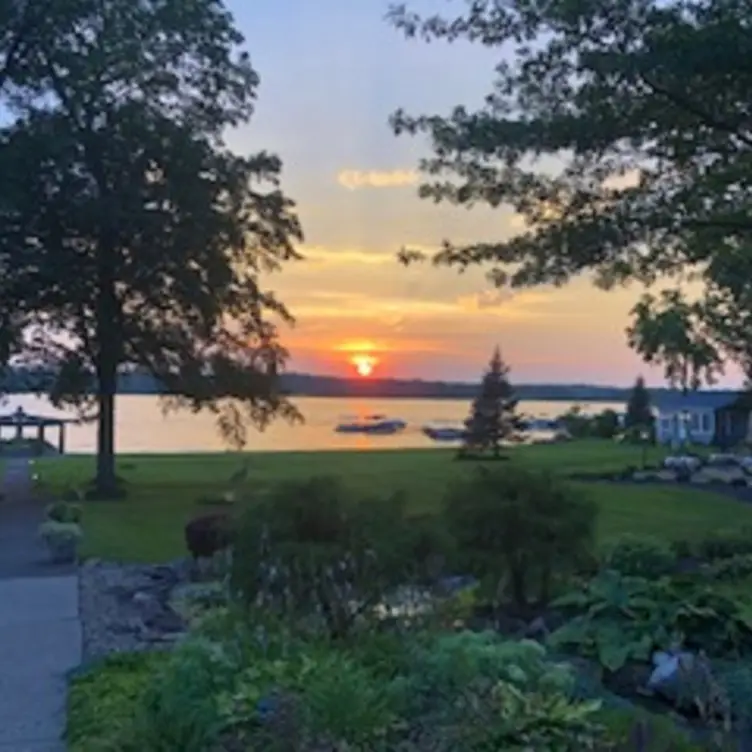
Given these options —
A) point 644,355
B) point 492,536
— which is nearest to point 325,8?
point 492,536

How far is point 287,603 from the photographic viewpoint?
6.57 metres

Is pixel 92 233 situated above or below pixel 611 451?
above

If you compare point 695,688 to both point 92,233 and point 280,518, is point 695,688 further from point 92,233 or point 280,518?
point 92,233

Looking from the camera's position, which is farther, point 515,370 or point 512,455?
point 515,370

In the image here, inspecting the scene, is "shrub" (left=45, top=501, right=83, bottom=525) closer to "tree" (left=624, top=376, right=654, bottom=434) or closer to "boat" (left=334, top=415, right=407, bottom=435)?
"tree" (left=624, top=376, right=654, bottom=434)

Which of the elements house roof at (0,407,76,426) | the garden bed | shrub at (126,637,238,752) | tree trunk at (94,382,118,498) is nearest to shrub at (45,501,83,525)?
tree trunk at (94,382,118,498)

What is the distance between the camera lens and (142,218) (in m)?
19.8

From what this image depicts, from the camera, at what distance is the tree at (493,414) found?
32.4m

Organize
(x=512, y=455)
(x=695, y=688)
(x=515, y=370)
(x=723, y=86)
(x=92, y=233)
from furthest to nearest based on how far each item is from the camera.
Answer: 1. (x=515, y=370)
2. (x=512, y=455)
3. (x=92, y=233)
4. (x=723, y=86)
5. (x=695, y=688)

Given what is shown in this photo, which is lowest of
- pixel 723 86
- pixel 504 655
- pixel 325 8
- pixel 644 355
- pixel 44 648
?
pixel 44 648

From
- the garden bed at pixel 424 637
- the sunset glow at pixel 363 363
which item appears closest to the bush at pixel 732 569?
the garden bed at pixel 424 637

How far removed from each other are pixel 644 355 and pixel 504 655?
16.9 metres

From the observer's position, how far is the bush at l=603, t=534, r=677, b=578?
29.3 ft

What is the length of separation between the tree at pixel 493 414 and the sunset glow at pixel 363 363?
397 centimetres
